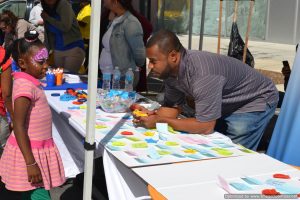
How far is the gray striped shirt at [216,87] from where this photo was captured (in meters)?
2.42

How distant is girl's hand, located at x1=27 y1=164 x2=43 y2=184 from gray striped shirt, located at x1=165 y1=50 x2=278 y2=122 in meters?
0.93

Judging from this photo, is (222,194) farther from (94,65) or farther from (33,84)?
(33,84)

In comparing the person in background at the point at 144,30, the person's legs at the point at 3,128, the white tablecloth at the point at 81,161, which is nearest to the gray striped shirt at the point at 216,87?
the white tablecloth at the point at 81,161

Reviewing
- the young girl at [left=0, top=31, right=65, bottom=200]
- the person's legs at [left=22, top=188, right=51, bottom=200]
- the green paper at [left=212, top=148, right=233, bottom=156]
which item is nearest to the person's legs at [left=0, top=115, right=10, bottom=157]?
the young girl at [left=0, top=31, right=65, bottom=200]

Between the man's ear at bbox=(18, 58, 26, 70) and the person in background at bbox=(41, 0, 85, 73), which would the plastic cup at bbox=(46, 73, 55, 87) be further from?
the man's ear at bbox=(18, 58, 26, 70)

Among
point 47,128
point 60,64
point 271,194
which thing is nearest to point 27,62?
point 47,128

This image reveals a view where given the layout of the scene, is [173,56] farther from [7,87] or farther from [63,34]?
[63,34]

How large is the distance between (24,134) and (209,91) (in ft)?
3.38

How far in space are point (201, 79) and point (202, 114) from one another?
0.20 m

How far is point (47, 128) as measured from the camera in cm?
255

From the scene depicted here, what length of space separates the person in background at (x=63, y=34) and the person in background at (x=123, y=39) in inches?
30.5

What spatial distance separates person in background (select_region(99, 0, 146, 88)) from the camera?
13.6ft


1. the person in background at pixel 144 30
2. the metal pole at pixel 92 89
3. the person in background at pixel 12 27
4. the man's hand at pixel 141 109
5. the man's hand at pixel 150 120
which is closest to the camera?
the metal pole at pixel 92 89

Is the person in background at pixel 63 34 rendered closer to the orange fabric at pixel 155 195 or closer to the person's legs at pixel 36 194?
the person's legs at pixel 36 194
